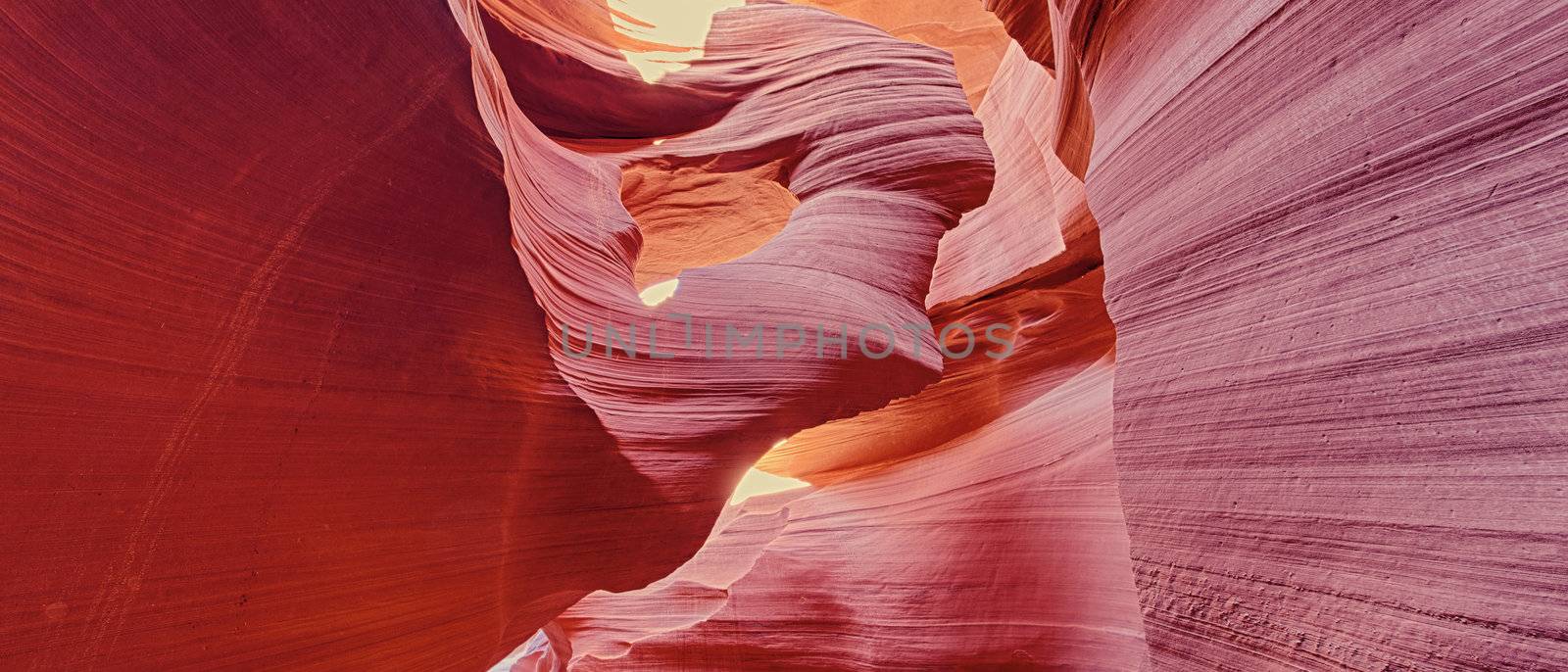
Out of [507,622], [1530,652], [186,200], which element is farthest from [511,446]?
[1530,652]

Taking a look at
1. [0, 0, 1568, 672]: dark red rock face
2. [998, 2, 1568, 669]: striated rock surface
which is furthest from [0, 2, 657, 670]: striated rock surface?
[998, 2, 1568, 669]: striated rock surface

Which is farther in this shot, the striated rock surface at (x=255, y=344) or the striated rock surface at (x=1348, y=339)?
the striated rock surface at (x=255, y=344)

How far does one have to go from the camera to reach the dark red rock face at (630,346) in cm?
101

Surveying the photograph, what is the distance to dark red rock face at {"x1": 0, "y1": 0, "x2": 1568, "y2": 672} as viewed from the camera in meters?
1.01

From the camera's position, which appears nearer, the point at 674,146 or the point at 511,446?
the point at 511,446

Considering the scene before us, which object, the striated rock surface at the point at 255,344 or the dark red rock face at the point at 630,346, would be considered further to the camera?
the striated rock surface at the point at 255,344

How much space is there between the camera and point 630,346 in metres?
2.27

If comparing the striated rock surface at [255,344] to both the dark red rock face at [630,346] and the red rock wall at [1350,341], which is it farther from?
the red rock wall at [1350,341]

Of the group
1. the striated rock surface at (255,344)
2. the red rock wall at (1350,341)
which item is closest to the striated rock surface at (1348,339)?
the red rock wall at (1350,341)

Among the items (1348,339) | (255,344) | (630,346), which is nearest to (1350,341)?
(1348,339)

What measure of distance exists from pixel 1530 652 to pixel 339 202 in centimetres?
205

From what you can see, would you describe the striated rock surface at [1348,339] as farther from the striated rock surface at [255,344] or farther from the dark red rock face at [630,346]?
the striated rock surface at [255,344]

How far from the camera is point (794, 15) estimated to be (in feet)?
11.6

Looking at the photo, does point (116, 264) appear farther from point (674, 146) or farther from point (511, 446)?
point (674, 146)
